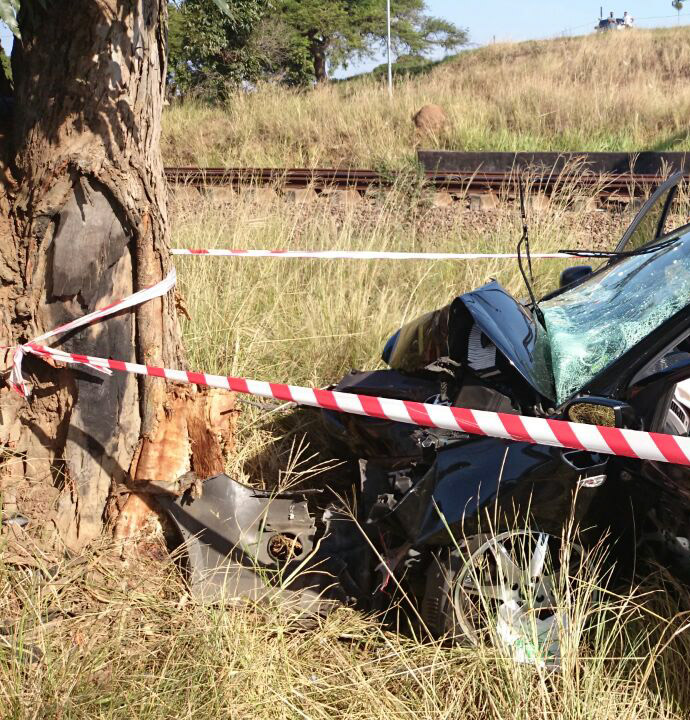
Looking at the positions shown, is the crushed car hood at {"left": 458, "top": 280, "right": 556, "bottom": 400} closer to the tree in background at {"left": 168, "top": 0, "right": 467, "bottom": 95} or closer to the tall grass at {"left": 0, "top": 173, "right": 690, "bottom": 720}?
the tall grass at {"left": 0, "top": 173, "right": 690, "bottom": 720}

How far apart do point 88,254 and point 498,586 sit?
213 centimetres

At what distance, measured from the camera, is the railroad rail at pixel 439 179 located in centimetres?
984

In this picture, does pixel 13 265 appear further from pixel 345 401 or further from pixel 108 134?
pixel 345 401

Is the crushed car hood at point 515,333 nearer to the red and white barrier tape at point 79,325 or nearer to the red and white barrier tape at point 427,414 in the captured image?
the red and white barrier tape at point 427,414

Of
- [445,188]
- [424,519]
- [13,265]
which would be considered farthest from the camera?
→ [445,188]

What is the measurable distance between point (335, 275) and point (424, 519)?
3691 millimetres

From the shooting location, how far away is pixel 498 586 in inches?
122

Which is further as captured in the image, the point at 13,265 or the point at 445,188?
the point at 445,188

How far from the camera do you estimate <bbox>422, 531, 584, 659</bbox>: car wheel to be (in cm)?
305

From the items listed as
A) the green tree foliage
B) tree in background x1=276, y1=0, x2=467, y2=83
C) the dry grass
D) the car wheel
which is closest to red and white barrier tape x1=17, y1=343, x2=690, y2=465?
the car wheel

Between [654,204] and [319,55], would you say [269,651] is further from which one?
[319,55]

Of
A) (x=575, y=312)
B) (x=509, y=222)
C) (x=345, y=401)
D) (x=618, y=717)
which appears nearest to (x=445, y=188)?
(x=509, y=222)

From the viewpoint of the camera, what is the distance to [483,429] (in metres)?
2.83

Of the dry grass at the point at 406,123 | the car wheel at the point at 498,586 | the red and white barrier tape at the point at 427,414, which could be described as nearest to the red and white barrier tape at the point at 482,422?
the red and white barrier tape at the point at 427,414
